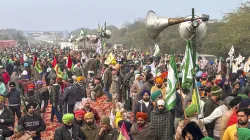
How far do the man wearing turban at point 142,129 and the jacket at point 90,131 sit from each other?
1.94 feet

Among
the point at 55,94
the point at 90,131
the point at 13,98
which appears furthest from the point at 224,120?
the point at 55,94

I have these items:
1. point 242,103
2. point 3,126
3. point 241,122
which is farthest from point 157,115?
point 3,126

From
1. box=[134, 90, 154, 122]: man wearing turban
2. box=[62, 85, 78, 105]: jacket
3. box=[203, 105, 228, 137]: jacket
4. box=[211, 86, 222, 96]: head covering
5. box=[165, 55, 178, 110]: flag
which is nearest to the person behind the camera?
box=[203, 105, 228, 137]: jacket

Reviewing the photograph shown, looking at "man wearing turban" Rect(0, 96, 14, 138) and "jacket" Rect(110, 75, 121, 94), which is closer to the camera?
"man wearing turban" Rect(0, 96, 14, 138)

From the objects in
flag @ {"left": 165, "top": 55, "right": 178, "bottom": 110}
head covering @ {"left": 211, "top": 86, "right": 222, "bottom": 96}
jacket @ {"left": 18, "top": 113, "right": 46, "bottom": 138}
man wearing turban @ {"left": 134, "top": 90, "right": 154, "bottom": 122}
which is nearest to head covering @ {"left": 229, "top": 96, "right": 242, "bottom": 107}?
head covering @ {"left": 211, "top": 86, "right": 222, "bottom": 96}

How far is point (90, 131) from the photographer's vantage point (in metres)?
6.88

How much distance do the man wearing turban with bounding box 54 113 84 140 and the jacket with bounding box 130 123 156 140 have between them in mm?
858

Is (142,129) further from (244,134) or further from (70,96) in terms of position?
(70,96)

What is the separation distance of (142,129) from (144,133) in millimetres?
73

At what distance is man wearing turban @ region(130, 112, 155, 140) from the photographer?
6795mm

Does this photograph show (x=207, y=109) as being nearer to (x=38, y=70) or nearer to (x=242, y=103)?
(x=242, y=103)

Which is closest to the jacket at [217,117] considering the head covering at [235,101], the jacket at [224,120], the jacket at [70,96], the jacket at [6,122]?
the head covering at [235,101]

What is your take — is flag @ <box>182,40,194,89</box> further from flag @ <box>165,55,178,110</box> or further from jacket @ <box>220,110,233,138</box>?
jacket @ <box>220,110,233,138</box>

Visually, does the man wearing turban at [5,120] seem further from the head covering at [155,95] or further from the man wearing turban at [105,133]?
the head covering at [155,95]
